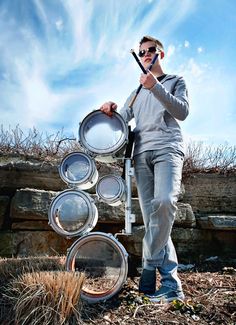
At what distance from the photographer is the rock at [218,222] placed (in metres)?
4.20

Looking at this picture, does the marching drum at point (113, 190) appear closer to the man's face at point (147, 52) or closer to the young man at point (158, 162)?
the young man at point (158, 162)

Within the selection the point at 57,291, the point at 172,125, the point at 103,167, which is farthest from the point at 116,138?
the point at 103,167

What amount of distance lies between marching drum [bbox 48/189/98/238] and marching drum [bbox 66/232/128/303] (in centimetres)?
11

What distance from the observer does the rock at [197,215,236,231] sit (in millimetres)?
4203

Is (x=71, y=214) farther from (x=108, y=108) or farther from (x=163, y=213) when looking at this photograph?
(x=108, y=108)

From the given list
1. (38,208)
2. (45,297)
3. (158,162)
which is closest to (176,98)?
(158,162)

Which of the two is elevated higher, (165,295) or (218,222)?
(218,222)

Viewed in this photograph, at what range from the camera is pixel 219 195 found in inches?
187

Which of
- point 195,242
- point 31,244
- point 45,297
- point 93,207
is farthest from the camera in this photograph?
point 195,242

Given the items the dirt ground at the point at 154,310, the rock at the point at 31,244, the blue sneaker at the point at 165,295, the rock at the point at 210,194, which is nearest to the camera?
the dirt ground at the point at 154,310

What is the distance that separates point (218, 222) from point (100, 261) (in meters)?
2.12

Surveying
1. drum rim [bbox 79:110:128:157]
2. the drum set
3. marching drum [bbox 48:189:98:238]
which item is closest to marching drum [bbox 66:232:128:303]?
the drum set

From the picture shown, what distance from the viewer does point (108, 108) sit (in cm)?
271

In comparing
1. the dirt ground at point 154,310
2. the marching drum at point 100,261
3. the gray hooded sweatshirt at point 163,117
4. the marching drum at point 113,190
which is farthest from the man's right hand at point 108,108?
the dirt ground at point 154,310
